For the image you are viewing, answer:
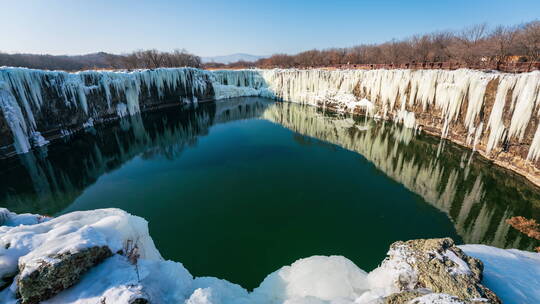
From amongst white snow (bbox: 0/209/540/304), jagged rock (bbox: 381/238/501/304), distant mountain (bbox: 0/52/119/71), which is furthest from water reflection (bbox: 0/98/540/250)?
distant mountain (bbox: 0/52/119/71)

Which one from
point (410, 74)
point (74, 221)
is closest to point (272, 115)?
point (410, 74)

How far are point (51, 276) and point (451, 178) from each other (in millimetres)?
14342

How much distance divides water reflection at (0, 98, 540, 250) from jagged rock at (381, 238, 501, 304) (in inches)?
200

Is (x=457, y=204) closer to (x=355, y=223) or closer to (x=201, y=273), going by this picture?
(x=355, y=223)

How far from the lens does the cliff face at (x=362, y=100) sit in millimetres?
11508

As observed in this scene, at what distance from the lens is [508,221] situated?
27.0 feet

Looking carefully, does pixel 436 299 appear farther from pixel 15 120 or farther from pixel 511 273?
pixel 15 120

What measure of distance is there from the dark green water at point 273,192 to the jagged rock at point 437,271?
2.79 metres

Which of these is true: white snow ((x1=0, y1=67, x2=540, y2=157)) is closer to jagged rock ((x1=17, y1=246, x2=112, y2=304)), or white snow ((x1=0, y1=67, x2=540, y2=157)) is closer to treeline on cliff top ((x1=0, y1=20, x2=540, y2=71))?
treeline on cliff top ((x1=0, y1=20, x2=540, y2=71))

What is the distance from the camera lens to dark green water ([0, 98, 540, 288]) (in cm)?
707

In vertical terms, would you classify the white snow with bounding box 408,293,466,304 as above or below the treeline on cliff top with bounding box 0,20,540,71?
below

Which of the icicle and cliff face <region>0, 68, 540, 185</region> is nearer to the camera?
cliff face <region>0, 68, 540, 185</region>

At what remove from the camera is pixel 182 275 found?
3891 millimetres

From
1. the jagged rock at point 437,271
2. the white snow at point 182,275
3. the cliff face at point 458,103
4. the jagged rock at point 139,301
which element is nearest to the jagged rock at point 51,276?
the white snow at point 182,275
